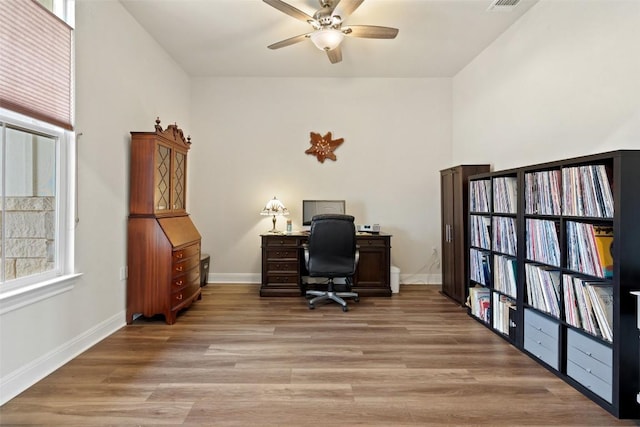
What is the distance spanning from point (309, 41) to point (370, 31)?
0.89 m

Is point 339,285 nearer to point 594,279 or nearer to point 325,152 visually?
point 325,152

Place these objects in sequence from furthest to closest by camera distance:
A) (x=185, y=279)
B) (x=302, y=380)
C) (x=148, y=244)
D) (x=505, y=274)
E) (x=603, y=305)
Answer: (x=185, y=279)
(x=148, y=244)
(x=505, y=274)
(x=302, y=380)
(x=603, y=305)

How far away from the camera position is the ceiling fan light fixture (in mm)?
2895

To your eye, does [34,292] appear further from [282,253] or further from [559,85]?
[559,85]

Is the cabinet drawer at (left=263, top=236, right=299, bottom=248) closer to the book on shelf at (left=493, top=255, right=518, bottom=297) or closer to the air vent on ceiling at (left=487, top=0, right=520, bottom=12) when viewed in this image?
the book on shelf at (left=493, top=255, right=518, bottom=297)

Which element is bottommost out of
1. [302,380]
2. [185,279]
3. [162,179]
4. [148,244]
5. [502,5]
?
[302,380]

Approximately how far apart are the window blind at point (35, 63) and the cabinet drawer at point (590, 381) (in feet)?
11.9

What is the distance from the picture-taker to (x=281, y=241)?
4105 millimetres

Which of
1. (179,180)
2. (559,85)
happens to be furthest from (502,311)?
(179,180)

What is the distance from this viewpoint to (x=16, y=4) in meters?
1.89

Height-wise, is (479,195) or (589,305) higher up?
(479,195)

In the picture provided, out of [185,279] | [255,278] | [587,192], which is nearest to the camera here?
[587,192]

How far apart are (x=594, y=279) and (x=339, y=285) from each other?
9.72ft

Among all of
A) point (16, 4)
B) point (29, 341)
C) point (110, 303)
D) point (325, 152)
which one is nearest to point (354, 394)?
point (29, 341)
